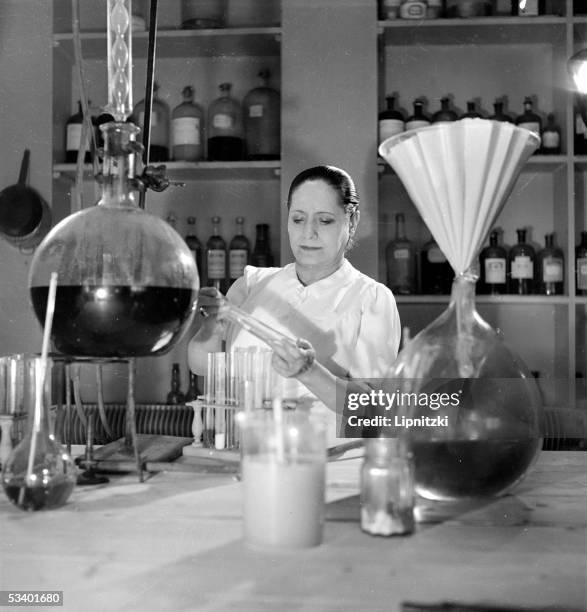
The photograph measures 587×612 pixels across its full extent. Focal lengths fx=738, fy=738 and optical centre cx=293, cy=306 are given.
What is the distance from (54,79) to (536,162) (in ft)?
5.63

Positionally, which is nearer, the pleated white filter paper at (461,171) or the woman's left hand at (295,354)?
the pleated white filter paper at (461,171)

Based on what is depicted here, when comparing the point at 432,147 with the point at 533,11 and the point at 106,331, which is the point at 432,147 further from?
the point at 533,11

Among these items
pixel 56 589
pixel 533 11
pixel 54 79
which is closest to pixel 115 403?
pixel 54 79

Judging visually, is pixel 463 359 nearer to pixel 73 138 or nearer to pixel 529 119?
pixel 529 119

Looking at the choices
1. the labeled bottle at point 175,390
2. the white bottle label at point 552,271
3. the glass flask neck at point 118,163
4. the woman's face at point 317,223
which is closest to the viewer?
the glass flask neck at point 118,163

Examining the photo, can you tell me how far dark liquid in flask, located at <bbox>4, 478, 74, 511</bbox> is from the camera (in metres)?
0.78

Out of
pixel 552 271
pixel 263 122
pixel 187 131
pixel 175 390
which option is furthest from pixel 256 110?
pixel 552 271

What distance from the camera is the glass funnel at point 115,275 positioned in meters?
0.77

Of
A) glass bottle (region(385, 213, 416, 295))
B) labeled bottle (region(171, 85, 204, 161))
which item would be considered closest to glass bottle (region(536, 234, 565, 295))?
glass bottle (region(385, 213, 416, 295))

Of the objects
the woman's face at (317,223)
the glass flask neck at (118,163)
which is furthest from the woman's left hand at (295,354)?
the woman's face at (317,223)

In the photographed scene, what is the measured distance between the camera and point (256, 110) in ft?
8.47

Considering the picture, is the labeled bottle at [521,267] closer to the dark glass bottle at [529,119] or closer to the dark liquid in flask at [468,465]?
the dark glass bottle at [529,119]

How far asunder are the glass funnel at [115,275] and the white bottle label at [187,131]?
174cm

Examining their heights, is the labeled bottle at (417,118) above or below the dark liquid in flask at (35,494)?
above
